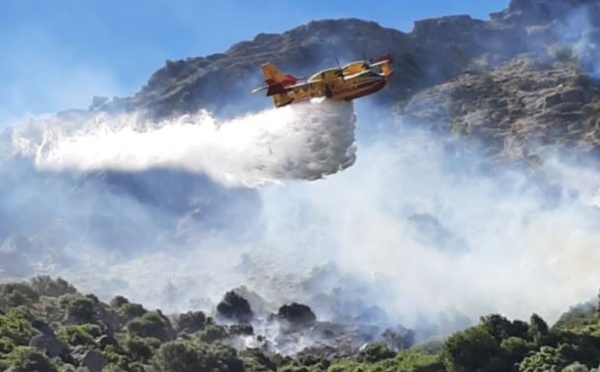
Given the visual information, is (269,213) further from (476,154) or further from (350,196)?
(476,154)

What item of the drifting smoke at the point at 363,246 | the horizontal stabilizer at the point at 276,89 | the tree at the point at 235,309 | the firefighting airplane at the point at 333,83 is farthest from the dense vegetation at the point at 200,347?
the horizontal stabilizer at the point at 276,89

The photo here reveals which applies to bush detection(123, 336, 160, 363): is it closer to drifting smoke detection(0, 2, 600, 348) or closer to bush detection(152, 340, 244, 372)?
bush detection(152, 340, 244, 372)

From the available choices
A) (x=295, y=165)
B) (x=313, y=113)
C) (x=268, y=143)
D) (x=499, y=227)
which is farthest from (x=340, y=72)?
(x=499, y=227)

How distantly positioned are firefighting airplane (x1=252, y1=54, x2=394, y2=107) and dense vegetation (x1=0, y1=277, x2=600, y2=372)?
20446 millimetres

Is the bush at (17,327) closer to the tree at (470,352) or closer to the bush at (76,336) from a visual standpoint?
the bush at (76,336)

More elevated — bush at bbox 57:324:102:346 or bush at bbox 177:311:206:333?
bush at bbox 177:311:206:333

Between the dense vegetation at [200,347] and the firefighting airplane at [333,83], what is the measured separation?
67.1ft

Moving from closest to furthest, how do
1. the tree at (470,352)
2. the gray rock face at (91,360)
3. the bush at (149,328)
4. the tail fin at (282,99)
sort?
the tree at (470,352), the gray rock face at (91,360), the tail fin at (282,99), the bush at (149,328)

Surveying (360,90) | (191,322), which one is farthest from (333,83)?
(191,322)

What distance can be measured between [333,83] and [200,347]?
23.0m

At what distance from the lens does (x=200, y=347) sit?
65.4 m

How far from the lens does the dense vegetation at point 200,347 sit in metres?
54.2

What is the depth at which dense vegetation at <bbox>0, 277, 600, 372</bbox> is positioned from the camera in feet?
178

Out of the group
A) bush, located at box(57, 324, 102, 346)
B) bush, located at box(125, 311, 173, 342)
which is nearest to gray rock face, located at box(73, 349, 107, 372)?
bush, located at box(57, 324, 102, 346)
